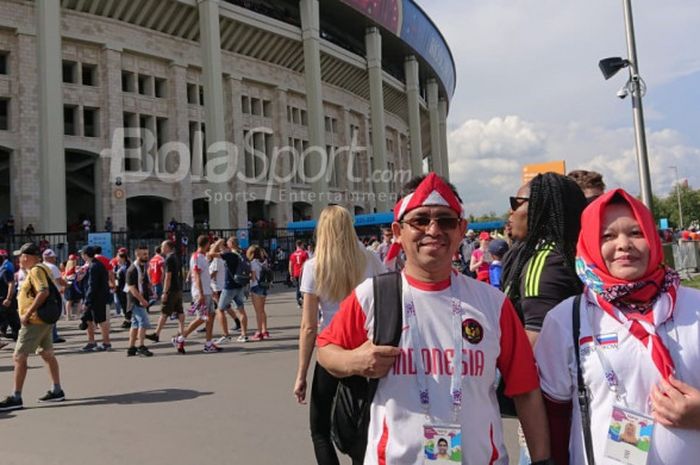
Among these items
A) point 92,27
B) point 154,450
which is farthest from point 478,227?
point 154,450

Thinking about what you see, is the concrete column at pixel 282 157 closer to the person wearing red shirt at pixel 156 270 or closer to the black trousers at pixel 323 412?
the person wearing red shirt at pixel 156 270

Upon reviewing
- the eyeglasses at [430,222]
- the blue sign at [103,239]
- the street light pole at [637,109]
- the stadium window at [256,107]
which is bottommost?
the eyeglasses at [430,222]

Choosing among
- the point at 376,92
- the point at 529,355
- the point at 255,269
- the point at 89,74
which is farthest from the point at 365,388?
the point at 376,92

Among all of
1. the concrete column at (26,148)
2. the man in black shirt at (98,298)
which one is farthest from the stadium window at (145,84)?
the man in black shirt at (98,298)

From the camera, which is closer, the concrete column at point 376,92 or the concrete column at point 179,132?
the concrete column at point 179,132

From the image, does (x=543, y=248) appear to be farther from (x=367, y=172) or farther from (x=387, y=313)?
(x=367, y=172)

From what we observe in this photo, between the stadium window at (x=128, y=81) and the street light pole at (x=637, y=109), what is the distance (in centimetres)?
2783

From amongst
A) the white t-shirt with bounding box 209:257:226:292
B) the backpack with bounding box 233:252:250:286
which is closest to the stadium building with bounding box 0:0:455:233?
the white t-shirt with bounding box 209:257:226:292

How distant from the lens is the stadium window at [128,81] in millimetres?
32094

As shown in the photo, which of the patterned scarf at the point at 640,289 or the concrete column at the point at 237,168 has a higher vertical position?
the concrete column at the point at 237,168

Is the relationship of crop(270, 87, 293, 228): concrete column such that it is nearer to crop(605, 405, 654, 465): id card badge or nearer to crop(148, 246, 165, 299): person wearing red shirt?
crop(148, 246, 165, 299): person wearing red shirt

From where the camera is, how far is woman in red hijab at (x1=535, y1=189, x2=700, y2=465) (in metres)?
1.63

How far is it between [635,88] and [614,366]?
11.5 metres

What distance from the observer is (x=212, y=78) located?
101 ft
